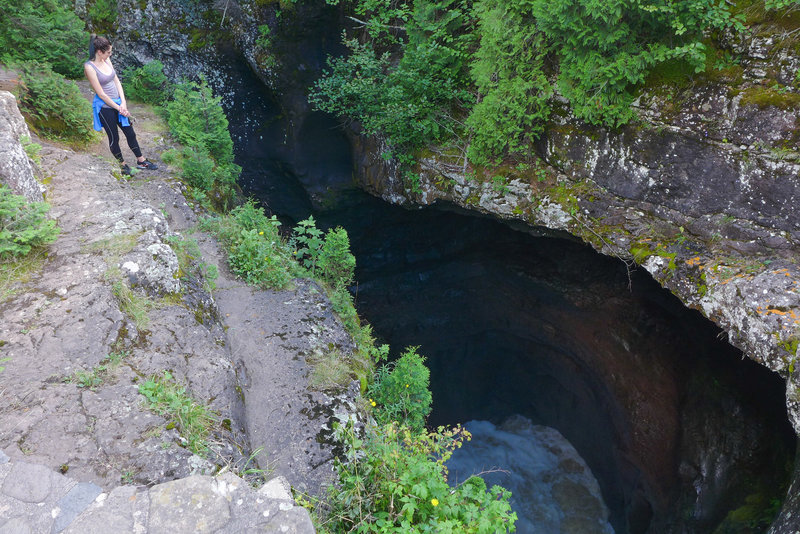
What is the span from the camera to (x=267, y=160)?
12219 millimetres

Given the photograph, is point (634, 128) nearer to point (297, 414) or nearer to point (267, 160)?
point (297, 414)

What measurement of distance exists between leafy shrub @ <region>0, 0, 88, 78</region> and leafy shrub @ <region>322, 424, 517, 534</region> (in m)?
8.81

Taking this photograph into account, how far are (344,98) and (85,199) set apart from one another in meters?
5.25

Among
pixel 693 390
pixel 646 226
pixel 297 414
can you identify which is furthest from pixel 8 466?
pixel 693 390

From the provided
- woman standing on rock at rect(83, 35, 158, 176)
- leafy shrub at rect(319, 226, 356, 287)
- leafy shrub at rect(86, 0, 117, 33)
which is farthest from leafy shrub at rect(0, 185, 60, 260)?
leafy shrub at rect(86, 0, 117, 33)

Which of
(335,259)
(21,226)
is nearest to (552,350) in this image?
(335,259)

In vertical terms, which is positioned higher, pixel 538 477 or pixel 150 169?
pixel 150 169

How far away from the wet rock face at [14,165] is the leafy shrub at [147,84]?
5.46 meters

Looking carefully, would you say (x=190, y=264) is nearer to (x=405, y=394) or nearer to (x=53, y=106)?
(x=405, y=394)

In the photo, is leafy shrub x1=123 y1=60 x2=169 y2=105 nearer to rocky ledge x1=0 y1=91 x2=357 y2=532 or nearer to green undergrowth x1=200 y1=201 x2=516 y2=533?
rocky ledge x1=0 y1=91 x2=357 y2=532

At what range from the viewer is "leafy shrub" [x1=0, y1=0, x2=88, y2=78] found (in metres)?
7.92

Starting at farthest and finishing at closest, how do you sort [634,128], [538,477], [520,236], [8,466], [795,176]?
[538,477]
[520,236]
[634,128]
[795,176]
[8,466]

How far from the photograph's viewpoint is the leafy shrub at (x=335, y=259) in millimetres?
6523

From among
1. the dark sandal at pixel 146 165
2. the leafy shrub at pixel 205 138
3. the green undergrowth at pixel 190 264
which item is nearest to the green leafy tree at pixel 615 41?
the green undergrowth at pixel 190 264
